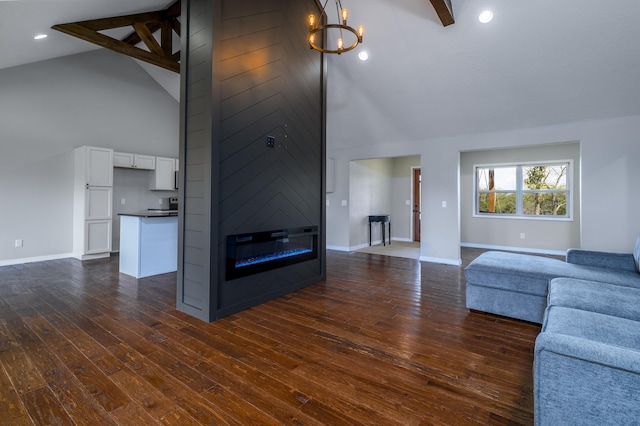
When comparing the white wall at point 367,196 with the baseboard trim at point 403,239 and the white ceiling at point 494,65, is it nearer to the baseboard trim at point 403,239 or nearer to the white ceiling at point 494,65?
the baseboard trim at point 403,239

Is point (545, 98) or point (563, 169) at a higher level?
point (545, 98)

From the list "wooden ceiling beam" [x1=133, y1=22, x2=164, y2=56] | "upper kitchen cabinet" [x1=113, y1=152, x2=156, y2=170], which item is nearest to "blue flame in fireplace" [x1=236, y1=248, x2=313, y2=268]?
"wooden ceiling beam" [x1=133, y1=22, x2=164, y2=56]

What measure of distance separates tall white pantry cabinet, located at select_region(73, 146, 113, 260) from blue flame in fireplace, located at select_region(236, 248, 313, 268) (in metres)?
4.34

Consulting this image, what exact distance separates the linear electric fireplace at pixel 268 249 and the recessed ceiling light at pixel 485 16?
3.36m

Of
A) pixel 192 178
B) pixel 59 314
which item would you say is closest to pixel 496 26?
pixel 192 178

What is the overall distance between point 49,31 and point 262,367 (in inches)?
211

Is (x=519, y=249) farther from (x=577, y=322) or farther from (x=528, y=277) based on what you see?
(x=577, y=322)

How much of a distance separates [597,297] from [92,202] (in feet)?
23.9

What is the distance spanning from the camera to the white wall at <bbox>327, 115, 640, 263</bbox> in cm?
432

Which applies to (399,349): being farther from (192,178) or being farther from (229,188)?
(192,178)

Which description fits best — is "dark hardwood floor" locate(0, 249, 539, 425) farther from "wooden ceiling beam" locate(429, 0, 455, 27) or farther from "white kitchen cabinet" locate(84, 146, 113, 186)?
"wooden ceiling beam" locate(429, 0, 455, 27)

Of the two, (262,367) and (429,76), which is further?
(429,76)

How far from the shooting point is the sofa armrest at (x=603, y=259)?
2.92 meters

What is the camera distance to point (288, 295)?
11.9 ft
